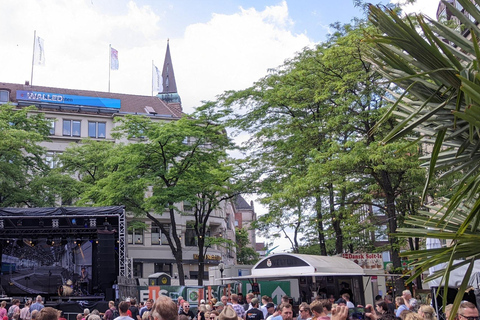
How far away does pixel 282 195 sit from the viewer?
23.3 meters

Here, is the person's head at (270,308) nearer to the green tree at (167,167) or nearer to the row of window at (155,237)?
the green tree at (167,167)

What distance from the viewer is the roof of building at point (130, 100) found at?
5950cm

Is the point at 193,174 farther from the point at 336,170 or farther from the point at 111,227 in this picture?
the point at 336,170

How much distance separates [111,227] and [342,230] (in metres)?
11.8

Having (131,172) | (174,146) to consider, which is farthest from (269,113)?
(131,172)

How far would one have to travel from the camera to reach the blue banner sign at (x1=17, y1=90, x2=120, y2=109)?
5328 centimetres

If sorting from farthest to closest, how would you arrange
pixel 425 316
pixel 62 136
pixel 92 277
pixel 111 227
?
pixel 62 136, pixel 92 277, pixel 111 227, pixel 425 316

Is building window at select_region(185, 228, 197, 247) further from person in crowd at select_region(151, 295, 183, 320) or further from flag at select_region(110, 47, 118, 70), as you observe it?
person in crowd at select_region(151, 295, 183, 320)

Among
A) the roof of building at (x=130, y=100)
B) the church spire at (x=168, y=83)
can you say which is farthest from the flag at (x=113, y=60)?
the church spire at (x=168, y=83)

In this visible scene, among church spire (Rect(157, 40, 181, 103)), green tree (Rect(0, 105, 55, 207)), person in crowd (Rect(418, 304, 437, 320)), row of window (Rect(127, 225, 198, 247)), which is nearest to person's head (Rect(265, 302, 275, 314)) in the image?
person in crowd (Rect(418, 304, 437, 320))

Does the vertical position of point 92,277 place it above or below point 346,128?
below

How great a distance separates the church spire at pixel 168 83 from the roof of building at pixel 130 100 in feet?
21.8

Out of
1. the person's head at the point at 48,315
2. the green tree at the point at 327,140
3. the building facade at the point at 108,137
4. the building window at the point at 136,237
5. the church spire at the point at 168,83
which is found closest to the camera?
the person's head at the point at 48,315

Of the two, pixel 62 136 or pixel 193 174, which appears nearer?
pixel 193 174
